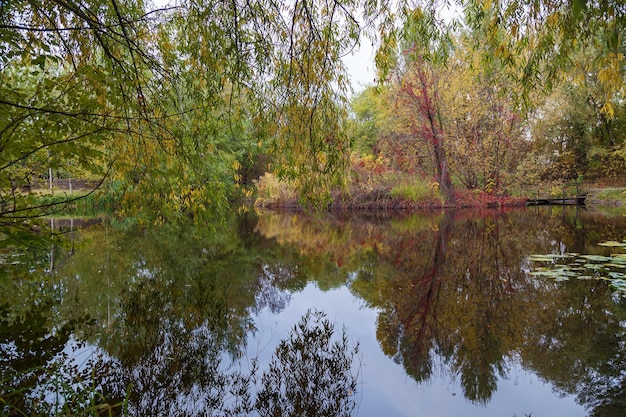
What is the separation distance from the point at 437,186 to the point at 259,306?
15.9 m

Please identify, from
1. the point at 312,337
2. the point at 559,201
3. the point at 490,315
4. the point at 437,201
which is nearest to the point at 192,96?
the point at 312,337

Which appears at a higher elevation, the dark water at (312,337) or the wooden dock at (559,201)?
the wooden dock at (559,201)

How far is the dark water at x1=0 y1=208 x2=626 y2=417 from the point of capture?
284cm

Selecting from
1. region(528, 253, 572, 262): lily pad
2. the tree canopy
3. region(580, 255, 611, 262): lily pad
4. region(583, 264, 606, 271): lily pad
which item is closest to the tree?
region(528, 253, 572, 262): lily pad

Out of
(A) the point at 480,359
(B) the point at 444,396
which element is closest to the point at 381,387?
(B) the point at 444,396

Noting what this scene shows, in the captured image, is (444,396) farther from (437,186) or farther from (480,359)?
A: (437,186)

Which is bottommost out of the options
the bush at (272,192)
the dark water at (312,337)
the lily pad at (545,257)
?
the dark water at (312,337)

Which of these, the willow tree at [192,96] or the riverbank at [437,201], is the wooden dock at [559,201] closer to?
the riverbank at [437,201]

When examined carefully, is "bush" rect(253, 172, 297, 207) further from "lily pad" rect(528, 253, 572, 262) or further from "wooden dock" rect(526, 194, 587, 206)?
"lily pad" rect(528, 253, 572, 262)

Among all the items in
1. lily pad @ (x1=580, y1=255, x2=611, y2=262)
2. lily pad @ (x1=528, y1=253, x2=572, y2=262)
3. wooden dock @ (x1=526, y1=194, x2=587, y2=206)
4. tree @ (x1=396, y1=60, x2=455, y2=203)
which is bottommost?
lily pad @ (x1=528, y1=253, x2=572, y2=262)

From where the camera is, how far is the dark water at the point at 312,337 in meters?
2.84

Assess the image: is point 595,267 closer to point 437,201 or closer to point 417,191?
point 417,191

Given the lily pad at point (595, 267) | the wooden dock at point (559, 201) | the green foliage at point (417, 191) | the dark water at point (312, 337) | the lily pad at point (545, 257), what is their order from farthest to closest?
the wooden dock at point (559, 201), the green foliage at point (417, 191), the lily pad at point (545, 257), the lily pad at point (595, 267), the dark water at point (312, 337)

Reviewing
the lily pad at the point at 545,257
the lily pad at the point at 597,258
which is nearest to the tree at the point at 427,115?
the lily pad at the point at 545,257
